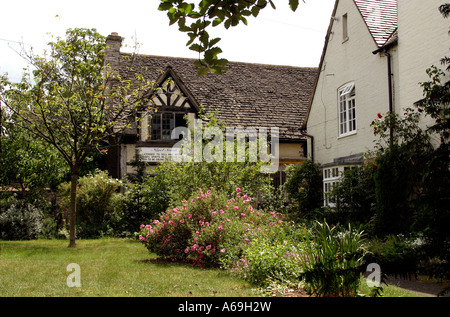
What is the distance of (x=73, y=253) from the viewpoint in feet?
34.4

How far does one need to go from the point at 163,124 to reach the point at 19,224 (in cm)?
723

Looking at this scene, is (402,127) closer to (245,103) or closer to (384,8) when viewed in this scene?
(384,8)

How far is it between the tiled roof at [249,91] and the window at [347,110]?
15.1 feet

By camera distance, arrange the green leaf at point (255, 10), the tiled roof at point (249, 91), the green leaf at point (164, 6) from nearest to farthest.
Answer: the green leaf at point (164, 6) → the green leaf at point (255, 10) → the tiled roof at point (249, 91)

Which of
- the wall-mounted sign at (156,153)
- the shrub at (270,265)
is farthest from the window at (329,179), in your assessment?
the shrub at (270,265)

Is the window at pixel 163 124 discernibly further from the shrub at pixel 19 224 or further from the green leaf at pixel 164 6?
the green leaf at pixel 164 6

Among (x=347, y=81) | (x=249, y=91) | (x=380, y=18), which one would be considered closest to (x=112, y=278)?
(x=347, y=81)

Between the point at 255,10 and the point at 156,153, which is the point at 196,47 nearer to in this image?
the point at 255,10

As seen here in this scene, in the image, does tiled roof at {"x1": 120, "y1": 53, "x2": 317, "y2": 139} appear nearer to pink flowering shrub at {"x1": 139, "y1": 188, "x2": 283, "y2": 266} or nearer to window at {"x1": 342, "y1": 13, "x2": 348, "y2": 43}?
window at {"x1": 342, "y1": 13, "x2": 348, "y2": 43}

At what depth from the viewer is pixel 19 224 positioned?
15016 millimetres

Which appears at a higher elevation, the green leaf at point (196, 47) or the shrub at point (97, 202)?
the green leaf at point (196, 47)

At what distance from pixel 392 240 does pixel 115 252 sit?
6.48m

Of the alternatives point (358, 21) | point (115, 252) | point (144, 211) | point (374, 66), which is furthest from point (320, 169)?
point (115, 252)

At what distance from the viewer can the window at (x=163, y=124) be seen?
19.3 meters
